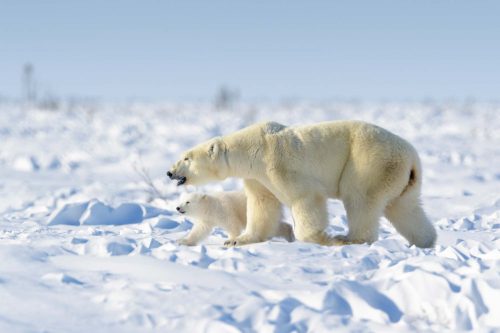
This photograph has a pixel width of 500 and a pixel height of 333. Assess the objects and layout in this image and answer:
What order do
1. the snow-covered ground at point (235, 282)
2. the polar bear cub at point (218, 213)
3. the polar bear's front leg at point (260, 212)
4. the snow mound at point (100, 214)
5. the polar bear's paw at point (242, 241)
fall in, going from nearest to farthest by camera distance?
1. the snow-covered ground at point (235, 282)
2. the polar bear's paw at point (242, 241)
3. the polar bear's front leg at point (260, 212)
4. the polar bear cub at point (218, 213)
5. the snow mound at point (100, 214)

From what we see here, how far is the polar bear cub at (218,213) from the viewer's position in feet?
19.6

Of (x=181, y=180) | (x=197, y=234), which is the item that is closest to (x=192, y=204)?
(x=197, y=234)

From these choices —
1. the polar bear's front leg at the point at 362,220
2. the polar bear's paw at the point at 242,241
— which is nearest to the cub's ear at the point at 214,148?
the polar bear's paw at the point at 242,241

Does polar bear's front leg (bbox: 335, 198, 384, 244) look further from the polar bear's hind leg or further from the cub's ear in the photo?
the cub's ear

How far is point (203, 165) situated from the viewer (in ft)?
18.4

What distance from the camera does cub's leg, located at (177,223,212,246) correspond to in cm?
573

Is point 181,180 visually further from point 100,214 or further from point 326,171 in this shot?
point 100,214

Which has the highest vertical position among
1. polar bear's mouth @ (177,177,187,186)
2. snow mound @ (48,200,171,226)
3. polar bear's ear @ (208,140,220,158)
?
polar bear's ear @ (208,140,220,158)

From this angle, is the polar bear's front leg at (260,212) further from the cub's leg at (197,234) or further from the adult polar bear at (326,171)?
the cub's leg at (197,234)

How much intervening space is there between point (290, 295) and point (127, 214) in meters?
4.22

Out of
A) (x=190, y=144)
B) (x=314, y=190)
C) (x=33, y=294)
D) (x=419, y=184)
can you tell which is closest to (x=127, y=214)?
(x=314, y=190)

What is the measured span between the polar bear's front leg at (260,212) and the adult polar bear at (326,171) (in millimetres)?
12

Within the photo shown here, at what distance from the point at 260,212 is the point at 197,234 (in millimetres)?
620

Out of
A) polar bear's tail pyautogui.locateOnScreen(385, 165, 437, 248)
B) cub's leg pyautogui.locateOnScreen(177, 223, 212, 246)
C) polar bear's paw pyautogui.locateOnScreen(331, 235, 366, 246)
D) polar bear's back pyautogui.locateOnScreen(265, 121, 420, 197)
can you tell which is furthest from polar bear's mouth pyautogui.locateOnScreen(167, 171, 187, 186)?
polar bear's tail pyautogui.locateOnScreen(385, 165, 437, 248)
